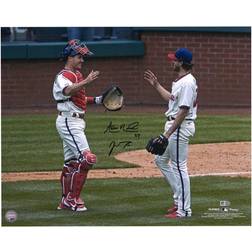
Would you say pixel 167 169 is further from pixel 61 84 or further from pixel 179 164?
pixel 61 84

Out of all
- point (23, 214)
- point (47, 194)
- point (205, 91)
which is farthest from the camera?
point (205, 91)

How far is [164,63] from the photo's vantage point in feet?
41.8

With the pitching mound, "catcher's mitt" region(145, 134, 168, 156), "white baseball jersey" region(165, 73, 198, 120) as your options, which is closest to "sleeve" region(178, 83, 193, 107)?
"white baseball jersey" region(165, 73, 198, 120)

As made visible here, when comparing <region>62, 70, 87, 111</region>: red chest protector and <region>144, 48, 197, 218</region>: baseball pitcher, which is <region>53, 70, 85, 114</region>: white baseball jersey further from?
<region>144, 48, 197, 218</region>: baseball pitcher

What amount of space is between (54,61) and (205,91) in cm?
305

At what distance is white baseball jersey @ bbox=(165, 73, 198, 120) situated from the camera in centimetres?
917

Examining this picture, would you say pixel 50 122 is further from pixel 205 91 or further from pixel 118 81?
pixel 205 91

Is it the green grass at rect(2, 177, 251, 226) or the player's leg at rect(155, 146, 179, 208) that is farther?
the player's leg at rect(155, 146, 179, 208)

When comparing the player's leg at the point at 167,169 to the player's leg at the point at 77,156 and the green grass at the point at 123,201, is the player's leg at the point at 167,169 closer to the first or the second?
the green grass at the point at 123,201

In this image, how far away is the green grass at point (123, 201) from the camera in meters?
9.33

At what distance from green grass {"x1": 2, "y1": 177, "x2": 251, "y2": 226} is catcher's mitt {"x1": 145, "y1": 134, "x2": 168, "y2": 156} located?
0.62 m

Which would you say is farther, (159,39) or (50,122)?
(159,39)

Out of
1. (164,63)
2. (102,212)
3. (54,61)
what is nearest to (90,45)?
(54,61)

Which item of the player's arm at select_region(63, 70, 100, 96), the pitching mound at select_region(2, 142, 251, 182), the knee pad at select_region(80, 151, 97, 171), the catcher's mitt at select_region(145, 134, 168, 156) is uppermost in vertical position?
the player's arm at select_region(63, 70, 100, 96)
